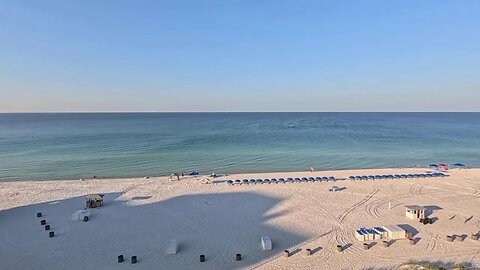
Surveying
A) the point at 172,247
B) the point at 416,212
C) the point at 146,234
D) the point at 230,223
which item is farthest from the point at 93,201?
the point at 416,212

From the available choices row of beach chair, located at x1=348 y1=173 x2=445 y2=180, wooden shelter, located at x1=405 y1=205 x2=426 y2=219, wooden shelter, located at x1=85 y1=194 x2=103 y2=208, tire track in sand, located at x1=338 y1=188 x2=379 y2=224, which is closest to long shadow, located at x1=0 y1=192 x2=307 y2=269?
wooden shelter, located at x1=85 y1=194 x2=103 y2=208

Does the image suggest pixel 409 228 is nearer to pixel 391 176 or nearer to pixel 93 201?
pixel 391 176

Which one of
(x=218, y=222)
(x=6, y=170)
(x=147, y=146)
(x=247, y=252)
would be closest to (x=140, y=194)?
(x=218, y=222)

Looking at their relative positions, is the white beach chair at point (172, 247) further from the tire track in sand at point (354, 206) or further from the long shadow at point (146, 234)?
the tire track in sand at point (354, 206)

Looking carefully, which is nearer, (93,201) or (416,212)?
(416,212)

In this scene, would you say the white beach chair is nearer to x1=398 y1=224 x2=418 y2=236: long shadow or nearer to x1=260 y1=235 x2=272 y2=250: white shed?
x1=260 y1=235 x2=272 y2=250: white shed
